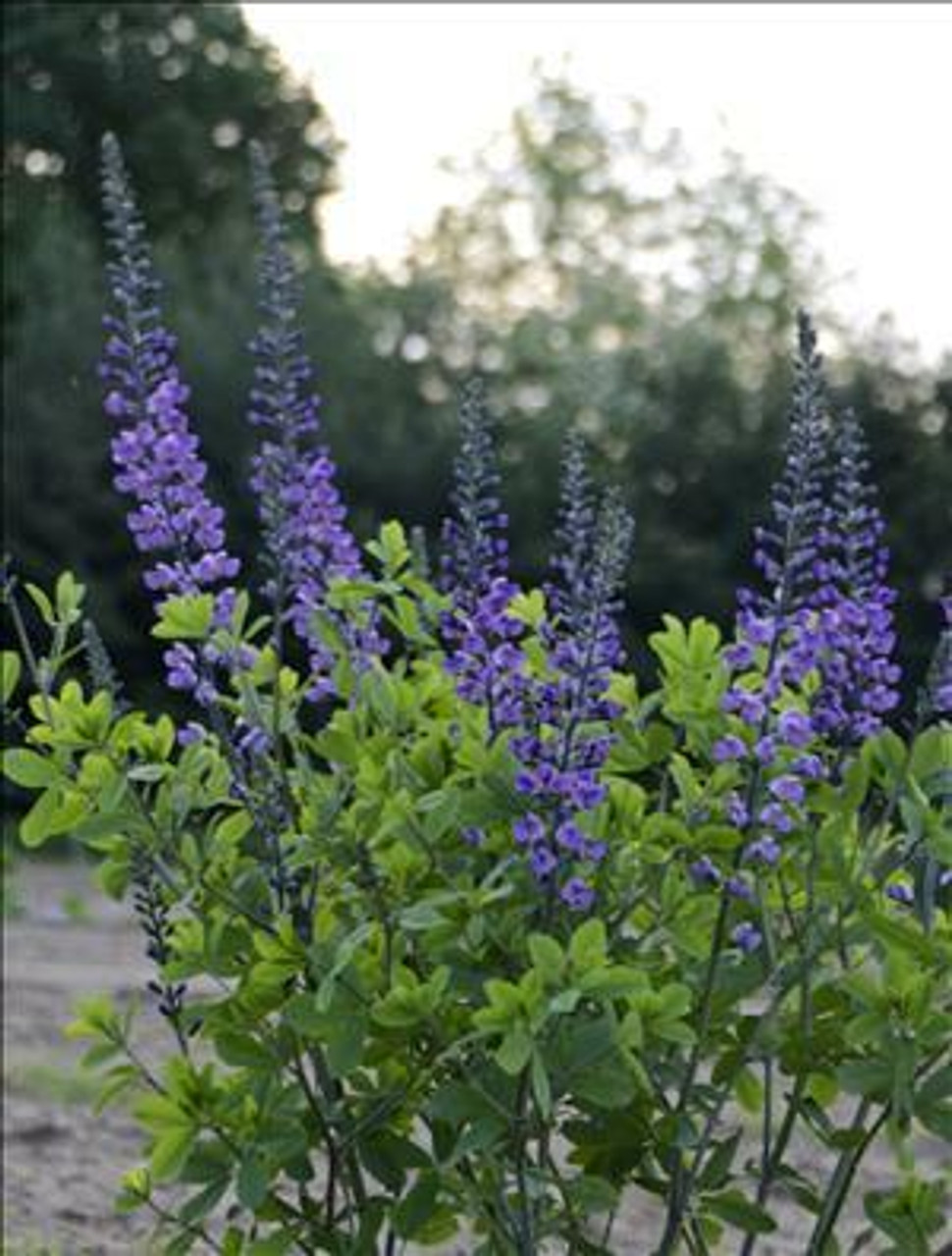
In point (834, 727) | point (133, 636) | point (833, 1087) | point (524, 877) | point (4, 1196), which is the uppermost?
point (834, 727)

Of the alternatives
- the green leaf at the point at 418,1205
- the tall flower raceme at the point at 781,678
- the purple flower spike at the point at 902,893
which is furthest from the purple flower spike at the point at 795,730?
the green leaf at the point at 418,1205

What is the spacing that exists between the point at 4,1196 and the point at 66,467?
1818cm

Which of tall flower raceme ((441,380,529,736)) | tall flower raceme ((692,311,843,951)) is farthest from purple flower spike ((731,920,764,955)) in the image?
tall flower raceme ((441,380,529,736))

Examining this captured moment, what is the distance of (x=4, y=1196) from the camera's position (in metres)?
7.03

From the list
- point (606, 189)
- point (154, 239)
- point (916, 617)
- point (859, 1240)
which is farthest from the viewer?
point (606, 189)

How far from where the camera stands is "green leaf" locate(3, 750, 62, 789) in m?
3.88

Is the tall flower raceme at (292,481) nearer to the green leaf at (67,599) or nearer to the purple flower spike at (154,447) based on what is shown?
the purple flower spike at (154,447)

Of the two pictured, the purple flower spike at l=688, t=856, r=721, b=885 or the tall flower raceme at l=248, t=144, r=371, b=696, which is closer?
the purple flower spike at l=688, t=856, r=721, b=885

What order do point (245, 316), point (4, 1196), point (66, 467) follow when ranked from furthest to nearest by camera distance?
point (245, 316), point (66, 467), point (4, 1196)

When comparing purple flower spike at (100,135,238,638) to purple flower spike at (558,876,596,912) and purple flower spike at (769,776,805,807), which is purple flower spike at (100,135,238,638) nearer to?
purple flower spike at (558,876,596,912)

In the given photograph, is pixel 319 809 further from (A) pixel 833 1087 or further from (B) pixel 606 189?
(B) pixel 606 189

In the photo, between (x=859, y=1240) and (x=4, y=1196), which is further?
(x=4, y=1196)

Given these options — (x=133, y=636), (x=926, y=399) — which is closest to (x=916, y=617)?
(x=926, y=399)

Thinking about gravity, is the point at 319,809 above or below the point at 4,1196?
above
